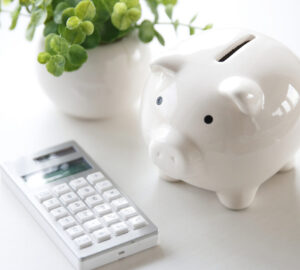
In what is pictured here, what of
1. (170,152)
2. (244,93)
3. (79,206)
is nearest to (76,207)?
(79,206)

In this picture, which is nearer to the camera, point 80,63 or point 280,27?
point 80,63

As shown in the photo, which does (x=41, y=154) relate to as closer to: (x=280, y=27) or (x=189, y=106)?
(x=189, y=106)

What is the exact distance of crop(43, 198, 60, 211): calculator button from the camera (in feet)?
2.45

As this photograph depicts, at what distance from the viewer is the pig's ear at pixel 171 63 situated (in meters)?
0.74

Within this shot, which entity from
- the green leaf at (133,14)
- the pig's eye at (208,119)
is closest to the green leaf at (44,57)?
the green leaf at (133,14)

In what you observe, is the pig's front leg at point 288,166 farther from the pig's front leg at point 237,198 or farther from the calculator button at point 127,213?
the calculator button at point 127,213

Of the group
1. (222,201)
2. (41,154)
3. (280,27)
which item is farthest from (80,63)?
(280,27)

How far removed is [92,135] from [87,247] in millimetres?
231

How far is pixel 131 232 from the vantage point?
28.4 inches

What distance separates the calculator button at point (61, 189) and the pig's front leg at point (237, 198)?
174 mm

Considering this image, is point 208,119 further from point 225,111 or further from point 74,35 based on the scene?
point 74,35

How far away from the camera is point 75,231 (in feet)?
2.34

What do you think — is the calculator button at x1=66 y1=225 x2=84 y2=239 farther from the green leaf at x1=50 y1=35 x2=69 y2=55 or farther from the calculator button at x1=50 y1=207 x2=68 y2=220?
the green leaf at x1=50 y1=35 x2=69 y2=55

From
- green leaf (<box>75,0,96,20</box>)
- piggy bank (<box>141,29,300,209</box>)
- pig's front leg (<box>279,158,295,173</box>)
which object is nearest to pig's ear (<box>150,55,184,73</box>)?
piggy bank (<box>141,29,300,209</box>)
